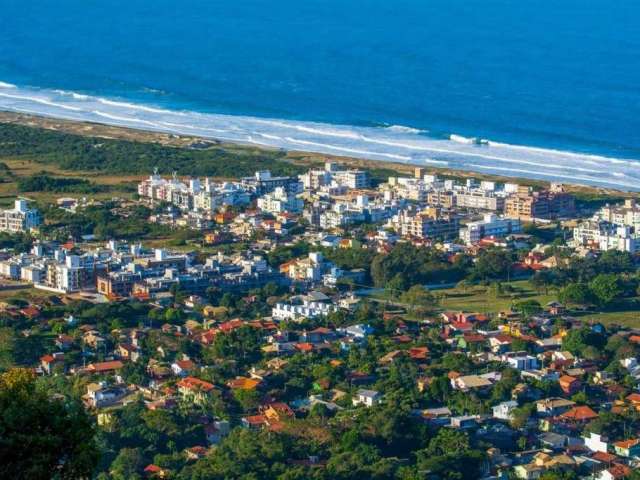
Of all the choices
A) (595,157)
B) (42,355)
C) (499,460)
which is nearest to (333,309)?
(42,355)

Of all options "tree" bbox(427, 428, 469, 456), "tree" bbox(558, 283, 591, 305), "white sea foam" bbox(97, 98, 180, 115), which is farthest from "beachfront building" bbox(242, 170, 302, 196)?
"tree" bbox(427, 428, 469, 456)

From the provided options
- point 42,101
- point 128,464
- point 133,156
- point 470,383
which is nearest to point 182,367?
point 470,383

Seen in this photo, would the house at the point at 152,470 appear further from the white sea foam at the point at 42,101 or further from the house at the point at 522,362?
the white sea foam at the point at 42,101

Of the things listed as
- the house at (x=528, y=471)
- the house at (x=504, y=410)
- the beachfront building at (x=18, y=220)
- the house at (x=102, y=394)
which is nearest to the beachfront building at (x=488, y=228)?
the beachfront building at (x=18, y=220)

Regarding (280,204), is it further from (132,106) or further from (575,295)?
(132,106)

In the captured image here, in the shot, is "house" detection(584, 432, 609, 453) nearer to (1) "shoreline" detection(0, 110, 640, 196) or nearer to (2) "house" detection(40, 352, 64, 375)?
(2) "house" detection(40, 352, 64, 375)

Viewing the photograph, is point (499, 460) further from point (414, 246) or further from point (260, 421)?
point (414, 246)

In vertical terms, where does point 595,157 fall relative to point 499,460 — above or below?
above
